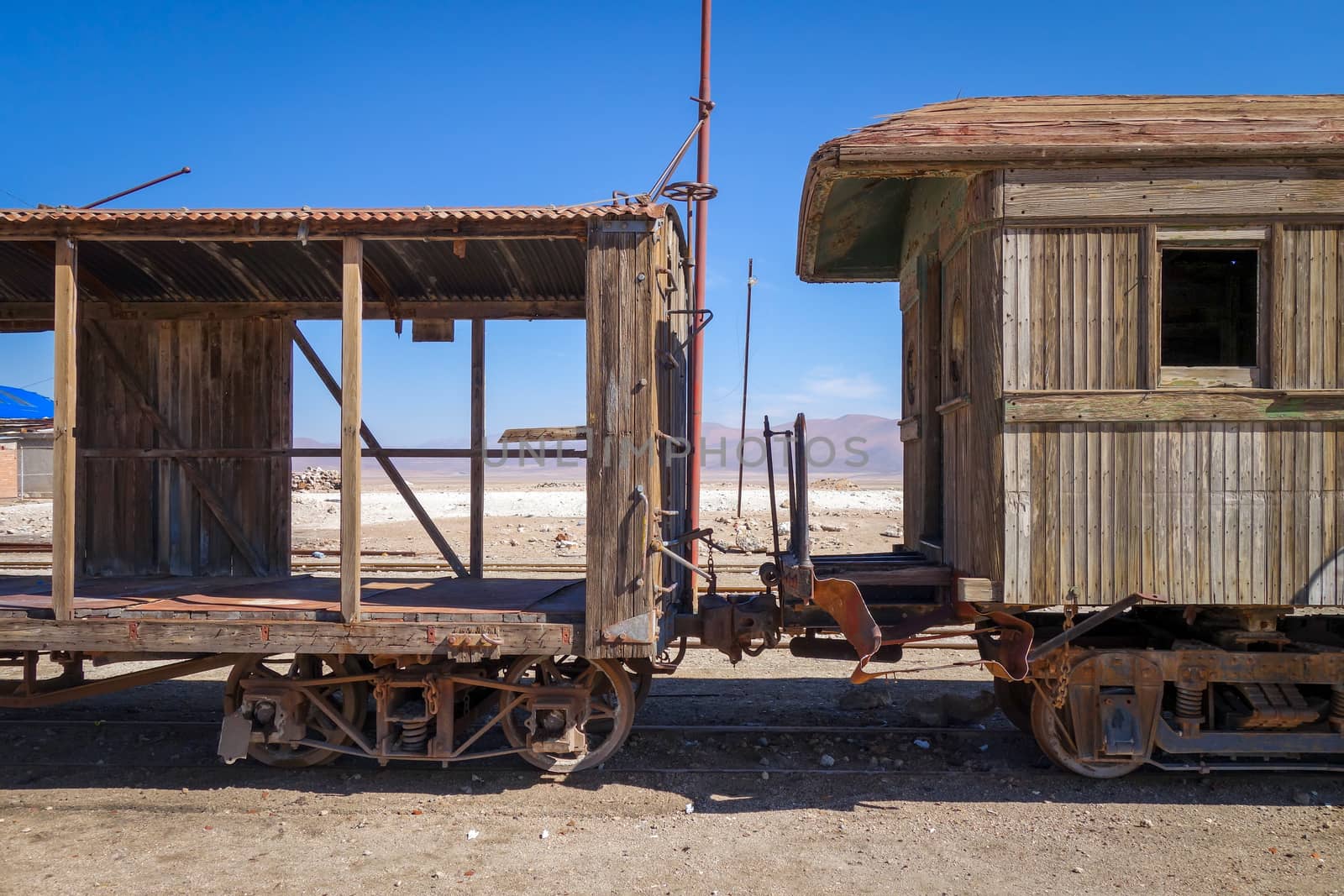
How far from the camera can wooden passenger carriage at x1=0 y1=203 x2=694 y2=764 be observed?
5609 mm

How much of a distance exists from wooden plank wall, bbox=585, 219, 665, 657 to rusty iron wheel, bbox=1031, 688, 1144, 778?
2.81m

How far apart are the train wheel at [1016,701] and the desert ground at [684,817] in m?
0.18

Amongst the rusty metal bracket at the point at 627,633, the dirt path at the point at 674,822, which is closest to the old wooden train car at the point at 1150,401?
the dirt path at the point at 674,822

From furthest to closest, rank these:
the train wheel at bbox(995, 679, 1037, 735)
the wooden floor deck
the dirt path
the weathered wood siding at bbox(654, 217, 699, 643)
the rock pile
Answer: the rock pile
the train wheel at bbox(995, 679, 1037, 735)
the weathered wood siding at bbox(654, 217, 699, 643)
the wooden floor deck
the dirt path

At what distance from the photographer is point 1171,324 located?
28.9 ft

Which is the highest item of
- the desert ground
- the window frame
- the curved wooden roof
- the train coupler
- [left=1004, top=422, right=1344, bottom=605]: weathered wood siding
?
the curved wooden roof

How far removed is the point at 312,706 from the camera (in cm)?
615

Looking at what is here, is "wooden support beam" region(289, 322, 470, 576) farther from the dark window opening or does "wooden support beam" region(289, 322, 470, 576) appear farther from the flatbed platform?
the dark window opening

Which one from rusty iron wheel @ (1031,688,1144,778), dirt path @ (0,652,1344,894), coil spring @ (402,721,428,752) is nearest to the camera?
dirt path @ (0,652,1344,894)

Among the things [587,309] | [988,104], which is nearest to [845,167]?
[988,104]

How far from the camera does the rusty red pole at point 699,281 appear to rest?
9.27 m

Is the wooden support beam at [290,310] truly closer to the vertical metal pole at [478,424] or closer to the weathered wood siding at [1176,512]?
the vertical metal pole at [478,424]

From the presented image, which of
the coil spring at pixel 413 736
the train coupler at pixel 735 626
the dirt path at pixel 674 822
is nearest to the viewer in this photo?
the dirt path at pixel 674 822

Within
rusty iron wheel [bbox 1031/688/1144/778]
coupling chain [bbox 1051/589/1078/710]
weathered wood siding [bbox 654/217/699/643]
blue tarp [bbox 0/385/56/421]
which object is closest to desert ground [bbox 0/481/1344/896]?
rusty iron wheel [bbox 1031/688/1144/778]
